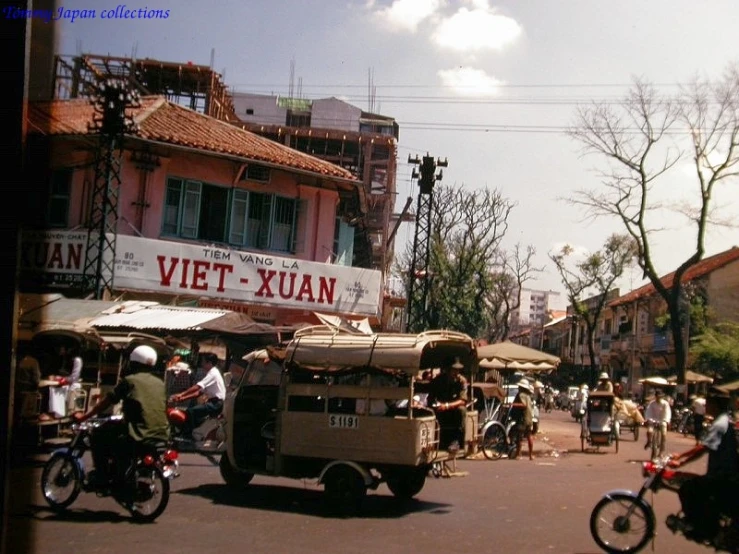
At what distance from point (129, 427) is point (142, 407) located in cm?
25

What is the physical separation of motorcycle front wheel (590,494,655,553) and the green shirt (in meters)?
4.63

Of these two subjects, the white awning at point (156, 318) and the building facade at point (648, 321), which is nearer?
the white awning at point (156, 318)

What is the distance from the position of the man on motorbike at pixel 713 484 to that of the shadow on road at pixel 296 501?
344 centimetres

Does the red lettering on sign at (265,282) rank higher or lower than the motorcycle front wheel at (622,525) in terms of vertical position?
higher

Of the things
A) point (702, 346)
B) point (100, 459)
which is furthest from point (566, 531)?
point (702, 346)

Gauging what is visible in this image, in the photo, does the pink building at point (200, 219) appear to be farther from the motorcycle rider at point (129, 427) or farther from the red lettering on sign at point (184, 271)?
the motorcycle rider at point (129, 427)

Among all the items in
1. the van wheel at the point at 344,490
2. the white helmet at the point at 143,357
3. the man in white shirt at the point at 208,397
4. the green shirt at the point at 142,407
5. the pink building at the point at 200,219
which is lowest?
the van wheel at the point at 344,490

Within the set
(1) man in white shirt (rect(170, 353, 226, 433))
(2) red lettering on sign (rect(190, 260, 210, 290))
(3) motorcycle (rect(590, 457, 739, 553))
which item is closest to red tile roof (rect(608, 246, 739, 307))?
(2) red lettering on sign (rect(190, 260, 210, 290))

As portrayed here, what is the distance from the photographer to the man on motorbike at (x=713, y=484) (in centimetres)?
800

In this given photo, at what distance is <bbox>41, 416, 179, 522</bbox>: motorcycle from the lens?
29.5ft

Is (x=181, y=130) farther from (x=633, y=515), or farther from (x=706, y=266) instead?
(x=706, y=266)

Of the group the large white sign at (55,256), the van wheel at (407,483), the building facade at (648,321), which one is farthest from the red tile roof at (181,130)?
the building facade at (648,321)

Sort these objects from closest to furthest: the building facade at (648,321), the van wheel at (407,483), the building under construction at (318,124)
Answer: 1. the van wheel at (407,483)
2. the building under construction at (318,124)
3. the building facade at (648,321)

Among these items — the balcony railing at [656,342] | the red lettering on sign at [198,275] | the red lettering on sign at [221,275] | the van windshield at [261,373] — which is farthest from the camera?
the balcony railing at [656,342]
